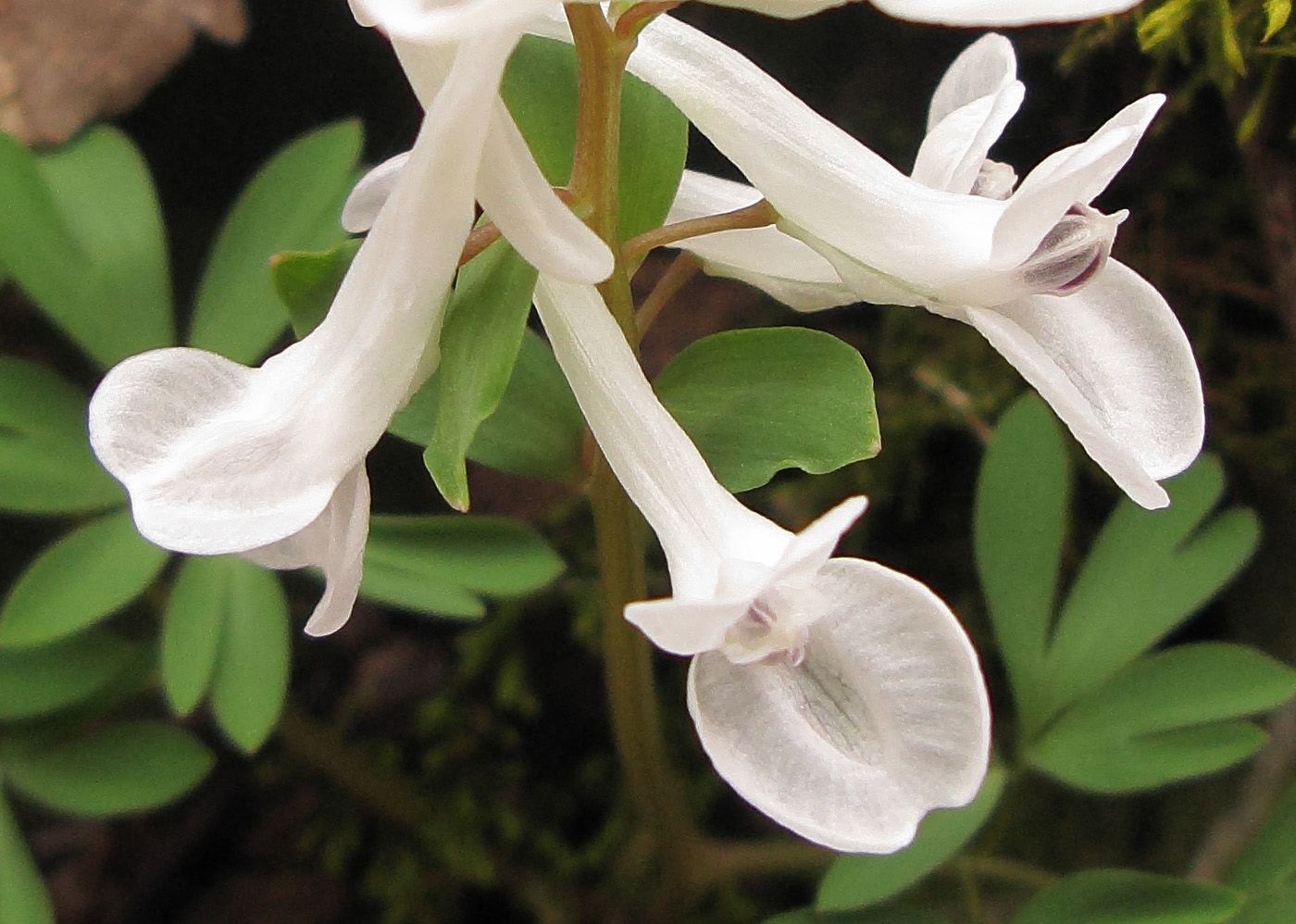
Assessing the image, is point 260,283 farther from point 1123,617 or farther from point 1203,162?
point 1203,162

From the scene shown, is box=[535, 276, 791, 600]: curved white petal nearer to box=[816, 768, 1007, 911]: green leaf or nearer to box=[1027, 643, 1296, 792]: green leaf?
box=[816, 768, 1007, 911]: green leaf

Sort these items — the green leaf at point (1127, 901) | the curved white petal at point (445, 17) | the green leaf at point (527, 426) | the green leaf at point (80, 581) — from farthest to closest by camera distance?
the green leaf at point (80, 581)
the green leaf at point (1127, 901)
the green leaf at point (527, 426)
the curved white petal at point (445, 17)

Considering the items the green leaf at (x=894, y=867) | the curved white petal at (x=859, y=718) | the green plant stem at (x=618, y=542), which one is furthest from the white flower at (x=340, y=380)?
the green leaf at (x=894, y=867)

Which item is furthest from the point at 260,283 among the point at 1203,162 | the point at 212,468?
the point at 1203,162

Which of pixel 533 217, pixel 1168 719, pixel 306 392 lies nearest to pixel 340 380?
pixel 306 392

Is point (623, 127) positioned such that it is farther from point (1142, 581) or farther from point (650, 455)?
point (1142, 581)

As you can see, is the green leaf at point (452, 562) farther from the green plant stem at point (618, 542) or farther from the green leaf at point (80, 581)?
the green leaf at point (80, 581)
